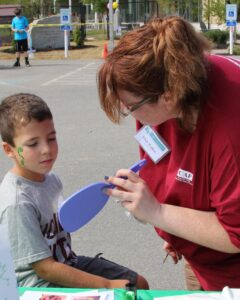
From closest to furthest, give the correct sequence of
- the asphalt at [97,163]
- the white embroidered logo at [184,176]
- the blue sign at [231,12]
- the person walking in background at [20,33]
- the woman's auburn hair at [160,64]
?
the woman's auburn hair at [160,64], the white embroidered logo at [184,176], the asphalt at [97,163], the person walking in background at [20,33], the blue sign at [231,12]

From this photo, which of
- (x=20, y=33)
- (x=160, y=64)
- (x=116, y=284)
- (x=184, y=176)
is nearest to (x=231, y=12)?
(x=20, y=33)

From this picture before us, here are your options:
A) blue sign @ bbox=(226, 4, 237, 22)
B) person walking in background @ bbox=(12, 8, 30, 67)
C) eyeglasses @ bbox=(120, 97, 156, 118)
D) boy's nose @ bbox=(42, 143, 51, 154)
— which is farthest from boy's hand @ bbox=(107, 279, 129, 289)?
blue sign @ bbox=(226, 4, 237, 22)

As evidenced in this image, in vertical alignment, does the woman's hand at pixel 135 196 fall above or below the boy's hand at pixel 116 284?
above

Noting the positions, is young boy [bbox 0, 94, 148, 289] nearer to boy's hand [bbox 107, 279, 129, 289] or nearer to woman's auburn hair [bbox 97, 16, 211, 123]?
boy's hand [bbox 107, 279, 129, 289]

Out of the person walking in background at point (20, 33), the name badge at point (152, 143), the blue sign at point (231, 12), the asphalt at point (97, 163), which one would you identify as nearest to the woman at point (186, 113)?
the name badge at point (152, 143)

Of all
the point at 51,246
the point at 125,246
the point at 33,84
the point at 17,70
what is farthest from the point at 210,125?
the point at 17,70

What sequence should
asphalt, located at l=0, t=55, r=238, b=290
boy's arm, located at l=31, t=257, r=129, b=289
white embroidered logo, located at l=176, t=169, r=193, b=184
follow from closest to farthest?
white embroidered logo, located at l=176, t=169, r=193, b=184 → boy's arm, located at l=31, t=257, r=129, b=289 → asphalt, located at l=0, t=55, r=238, b=290

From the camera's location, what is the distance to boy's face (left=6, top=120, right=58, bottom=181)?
2.07 m

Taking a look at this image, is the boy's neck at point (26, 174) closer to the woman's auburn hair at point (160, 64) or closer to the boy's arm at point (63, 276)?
the boy's arm at point (63, 276)

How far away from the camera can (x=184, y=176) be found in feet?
5.65

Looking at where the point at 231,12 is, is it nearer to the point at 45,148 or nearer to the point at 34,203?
the point at 45,148

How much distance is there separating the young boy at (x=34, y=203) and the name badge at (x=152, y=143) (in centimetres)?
38

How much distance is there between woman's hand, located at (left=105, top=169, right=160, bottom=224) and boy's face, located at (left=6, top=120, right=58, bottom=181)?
498mm

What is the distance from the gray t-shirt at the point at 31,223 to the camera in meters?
1.96
